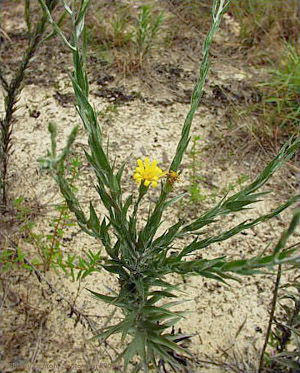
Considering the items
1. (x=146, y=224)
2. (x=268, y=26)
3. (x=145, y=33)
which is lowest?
(x=146, y=224)

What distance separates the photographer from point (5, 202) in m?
1.67

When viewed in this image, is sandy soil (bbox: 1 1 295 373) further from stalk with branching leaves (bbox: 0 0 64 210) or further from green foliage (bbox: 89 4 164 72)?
stalk with branching leaves (bbox: 0 0 64 210)

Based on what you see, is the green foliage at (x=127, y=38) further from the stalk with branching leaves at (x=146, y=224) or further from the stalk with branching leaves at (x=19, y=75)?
the stalk with branching leaves at (x=146, y=224)

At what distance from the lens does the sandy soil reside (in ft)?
4.93

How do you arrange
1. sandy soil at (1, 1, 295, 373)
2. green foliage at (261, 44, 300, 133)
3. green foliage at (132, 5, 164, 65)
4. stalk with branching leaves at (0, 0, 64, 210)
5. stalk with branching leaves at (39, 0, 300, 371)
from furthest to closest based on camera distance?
green foliage at (132, 5, 164, 65)
green foliage at (261, 44, 300, 133)
sandy soil at (1, 1, 295, 373)
stalk with branching leaves at (0, 0, 64, 210)
stalk with branching leaves at (39, 0, 300, 371)

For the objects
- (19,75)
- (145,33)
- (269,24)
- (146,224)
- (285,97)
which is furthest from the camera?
(269,24)

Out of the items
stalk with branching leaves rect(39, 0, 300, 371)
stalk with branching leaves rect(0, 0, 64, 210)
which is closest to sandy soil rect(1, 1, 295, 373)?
stalk with branching leaves rect(39, 0, 300, 371)

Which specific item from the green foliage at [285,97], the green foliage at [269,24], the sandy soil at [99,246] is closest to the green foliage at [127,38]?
the sandy soil at [99,246]

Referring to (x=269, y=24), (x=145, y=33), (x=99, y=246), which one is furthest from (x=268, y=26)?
(x=99, y=246)

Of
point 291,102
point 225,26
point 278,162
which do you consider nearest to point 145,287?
point 278,162

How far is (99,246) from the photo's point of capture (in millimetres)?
1795

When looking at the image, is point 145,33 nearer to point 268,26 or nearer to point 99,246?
point 268,26

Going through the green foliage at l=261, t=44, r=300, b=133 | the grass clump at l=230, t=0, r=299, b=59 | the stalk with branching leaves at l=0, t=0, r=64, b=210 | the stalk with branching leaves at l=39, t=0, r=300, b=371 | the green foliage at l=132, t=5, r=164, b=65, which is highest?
the grass clump at l=230, t=0, r=299, b=59

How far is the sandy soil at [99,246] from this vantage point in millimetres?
1502
